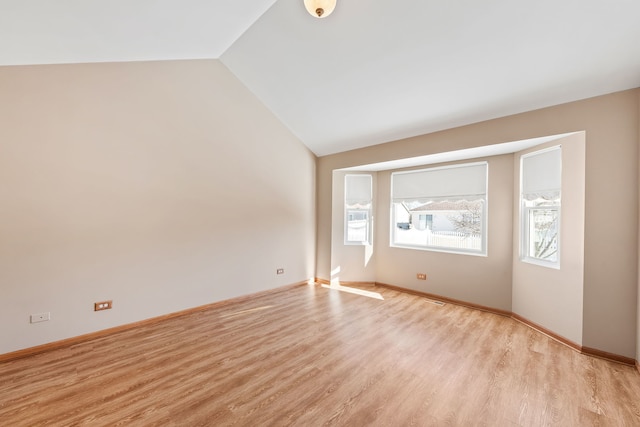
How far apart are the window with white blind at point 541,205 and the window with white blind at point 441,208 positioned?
51 cm

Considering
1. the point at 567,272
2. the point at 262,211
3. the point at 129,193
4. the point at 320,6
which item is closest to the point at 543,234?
the point at 567,272

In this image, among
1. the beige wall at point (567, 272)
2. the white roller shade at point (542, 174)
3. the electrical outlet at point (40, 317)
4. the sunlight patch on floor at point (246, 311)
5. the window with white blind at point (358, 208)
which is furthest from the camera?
the window with white blind at point (358, 208)

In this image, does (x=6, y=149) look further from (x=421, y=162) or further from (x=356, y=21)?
(x=421, y=162)

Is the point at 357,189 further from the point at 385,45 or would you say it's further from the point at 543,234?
the point at 543,234

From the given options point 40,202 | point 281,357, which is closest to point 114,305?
point 40,202

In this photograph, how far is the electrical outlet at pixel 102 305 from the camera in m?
2.94

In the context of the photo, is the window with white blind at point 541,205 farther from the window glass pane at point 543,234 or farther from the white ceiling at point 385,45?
the white ceiling at point 385,45

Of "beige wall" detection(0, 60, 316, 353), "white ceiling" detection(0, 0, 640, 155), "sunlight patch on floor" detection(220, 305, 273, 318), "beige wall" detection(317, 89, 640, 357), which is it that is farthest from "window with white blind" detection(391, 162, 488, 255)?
"sunlight patch on floor" detection(220, 305, 273, 318)

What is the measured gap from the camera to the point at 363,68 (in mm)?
3119

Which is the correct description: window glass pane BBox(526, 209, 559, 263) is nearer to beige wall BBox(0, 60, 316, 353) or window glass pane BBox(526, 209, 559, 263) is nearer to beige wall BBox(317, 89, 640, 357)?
beige wall BBox(317, 89, 640, 357)

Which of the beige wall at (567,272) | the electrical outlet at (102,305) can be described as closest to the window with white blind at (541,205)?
the beige wall at (567,272)

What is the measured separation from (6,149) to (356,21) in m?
3.66

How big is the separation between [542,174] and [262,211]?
4.06 meters

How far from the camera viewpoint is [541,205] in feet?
10.7
